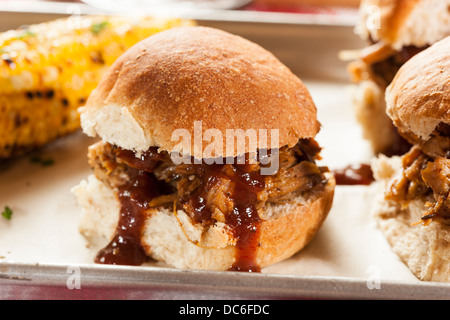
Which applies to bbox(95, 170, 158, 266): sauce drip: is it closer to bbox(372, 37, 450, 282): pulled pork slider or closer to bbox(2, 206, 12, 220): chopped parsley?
bbox(2, 206, 12, 220): chopped parsley

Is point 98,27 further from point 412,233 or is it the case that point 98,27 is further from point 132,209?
point 412,233

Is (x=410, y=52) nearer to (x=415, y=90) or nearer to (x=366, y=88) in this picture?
(x=366, y=88)

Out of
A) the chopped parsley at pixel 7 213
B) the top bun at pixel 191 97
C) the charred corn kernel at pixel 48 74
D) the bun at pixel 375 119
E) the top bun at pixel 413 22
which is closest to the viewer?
the top bun at pixel 191 97

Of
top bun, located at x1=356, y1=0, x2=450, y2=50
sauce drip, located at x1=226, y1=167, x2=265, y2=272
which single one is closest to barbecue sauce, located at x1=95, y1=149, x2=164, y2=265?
sauce drip, located at x1=226, y1=167, x2=265, y2=272

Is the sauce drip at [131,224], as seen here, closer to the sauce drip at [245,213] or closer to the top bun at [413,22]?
the sauce drip at [245,213]

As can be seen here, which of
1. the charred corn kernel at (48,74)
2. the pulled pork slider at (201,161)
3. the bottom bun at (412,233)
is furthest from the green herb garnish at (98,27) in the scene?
the bottom bun at (412,233)
